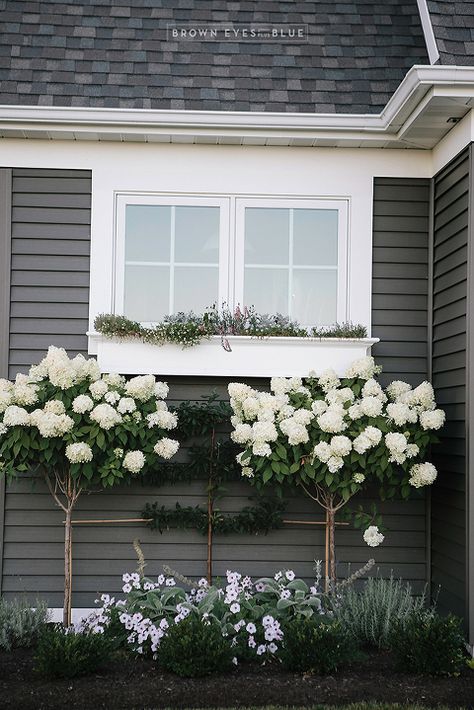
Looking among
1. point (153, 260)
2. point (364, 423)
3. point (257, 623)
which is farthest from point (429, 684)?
point (153, 260)

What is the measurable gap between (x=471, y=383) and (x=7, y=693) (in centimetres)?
310

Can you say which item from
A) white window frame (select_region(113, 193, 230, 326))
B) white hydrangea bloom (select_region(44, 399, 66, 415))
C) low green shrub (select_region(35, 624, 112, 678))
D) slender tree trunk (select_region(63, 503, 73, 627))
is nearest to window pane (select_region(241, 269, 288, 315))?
white window frame (select_region(113, 193, 230, 326))

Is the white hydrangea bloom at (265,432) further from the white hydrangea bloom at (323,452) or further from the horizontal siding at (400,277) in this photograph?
the horizontal siding at (400,277)

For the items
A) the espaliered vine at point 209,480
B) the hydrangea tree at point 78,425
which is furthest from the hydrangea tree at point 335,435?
the hydrangea tree at point 78,425

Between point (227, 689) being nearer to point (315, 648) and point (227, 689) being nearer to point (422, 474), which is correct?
point (315, 648)

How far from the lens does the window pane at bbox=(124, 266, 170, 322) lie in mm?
5922

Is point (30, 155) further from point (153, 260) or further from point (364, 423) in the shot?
point (364, 423)

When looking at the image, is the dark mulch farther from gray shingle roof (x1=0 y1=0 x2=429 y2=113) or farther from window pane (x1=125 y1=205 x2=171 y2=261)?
gray shingle roof (x1=0 y1=0 x2=429 y2=113)

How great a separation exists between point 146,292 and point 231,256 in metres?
0.66

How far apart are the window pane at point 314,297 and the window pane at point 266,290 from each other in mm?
72

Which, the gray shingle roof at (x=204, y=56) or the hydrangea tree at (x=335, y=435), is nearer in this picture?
the hydrangea tree at (x=335, y=435)

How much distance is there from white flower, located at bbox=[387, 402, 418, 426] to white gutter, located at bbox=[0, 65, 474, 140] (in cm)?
185

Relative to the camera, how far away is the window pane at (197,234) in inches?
235

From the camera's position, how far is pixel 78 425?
520 cm
